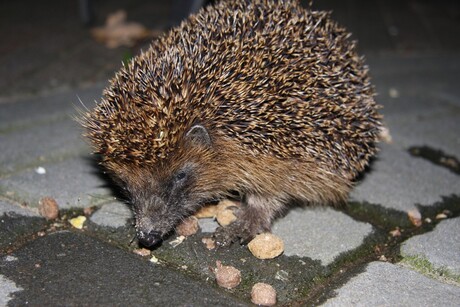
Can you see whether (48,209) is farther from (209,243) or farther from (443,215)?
(443,215)

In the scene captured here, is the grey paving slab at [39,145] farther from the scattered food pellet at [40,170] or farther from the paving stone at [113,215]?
the paving stone at [113,215]

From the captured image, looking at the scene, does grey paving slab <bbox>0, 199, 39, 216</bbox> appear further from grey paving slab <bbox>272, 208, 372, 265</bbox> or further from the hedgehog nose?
grey paving slab <bbox>272, 208, 372, 265</bbox>

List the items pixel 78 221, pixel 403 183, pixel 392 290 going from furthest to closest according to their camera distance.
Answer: pixel 403 183 → pixel 78 221 → pixel 392 290

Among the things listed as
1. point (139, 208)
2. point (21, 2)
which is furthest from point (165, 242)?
point (21, 2)

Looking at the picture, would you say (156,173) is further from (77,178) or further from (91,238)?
(77,178)

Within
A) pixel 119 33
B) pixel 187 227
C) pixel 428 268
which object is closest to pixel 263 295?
pixel 187 227

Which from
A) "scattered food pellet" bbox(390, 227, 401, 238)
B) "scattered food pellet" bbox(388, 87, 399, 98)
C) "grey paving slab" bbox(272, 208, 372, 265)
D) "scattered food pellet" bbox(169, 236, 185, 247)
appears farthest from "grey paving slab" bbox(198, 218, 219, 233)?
"scattered food pellet" bbox(388, 87, 399, 98)

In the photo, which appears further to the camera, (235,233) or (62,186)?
(62,186)
